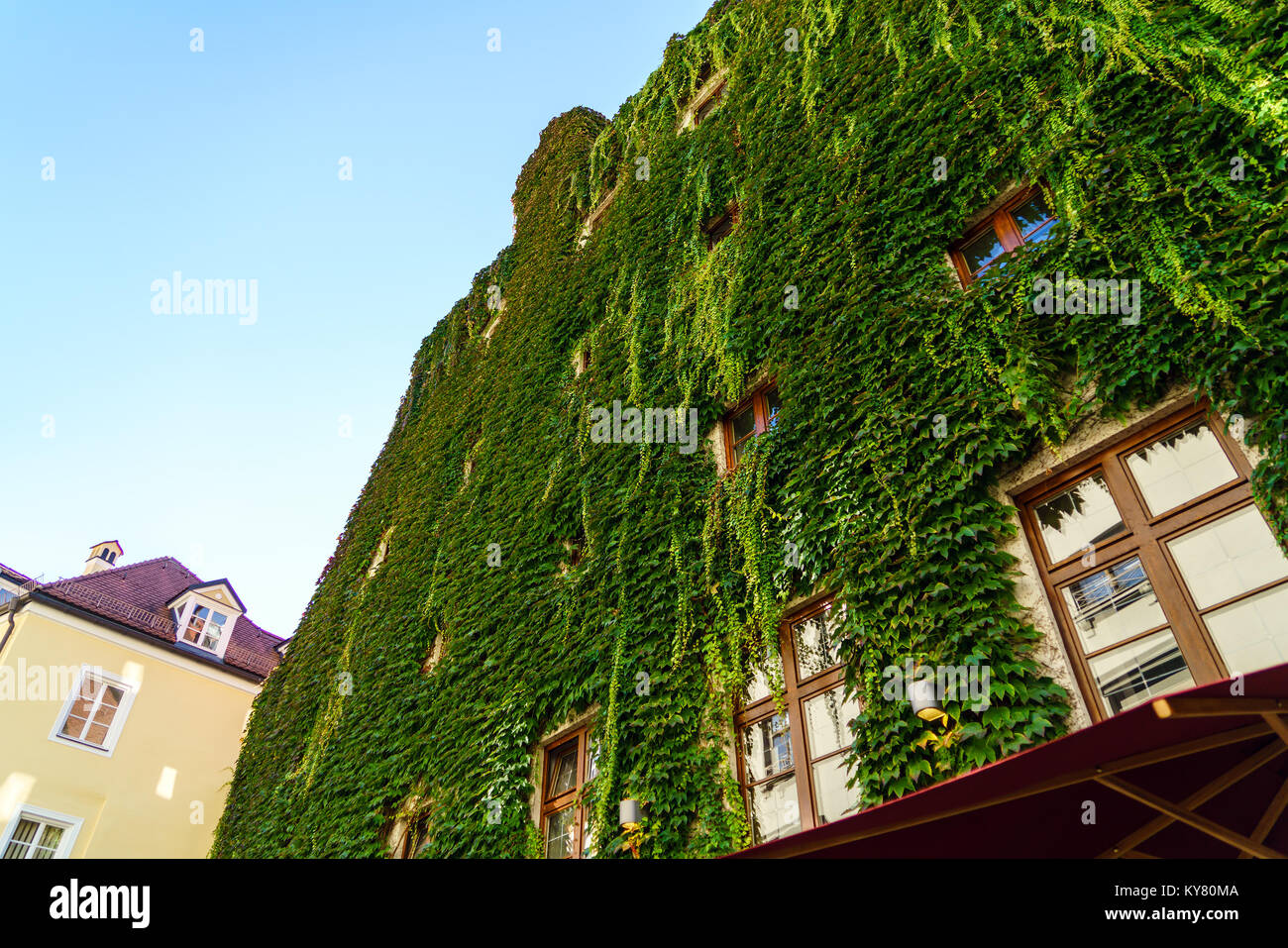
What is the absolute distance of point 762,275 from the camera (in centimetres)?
873

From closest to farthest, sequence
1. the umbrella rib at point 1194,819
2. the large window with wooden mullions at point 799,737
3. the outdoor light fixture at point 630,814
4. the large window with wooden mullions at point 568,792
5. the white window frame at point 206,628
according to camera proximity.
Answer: the umbrella rib at point 1194,819, the large window with wooden mullions at point 799,737, the outdoor light fixture at point 630,814, the large window with wooden mullions at point 568,792, the white window frame at point 206,628

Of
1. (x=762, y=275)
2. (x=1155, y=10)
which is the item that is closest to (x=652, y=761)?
(x=762, y=275)

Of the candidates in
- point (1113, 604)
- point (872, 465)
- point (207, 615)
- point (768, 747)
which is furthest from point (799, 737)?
point (207, 615)

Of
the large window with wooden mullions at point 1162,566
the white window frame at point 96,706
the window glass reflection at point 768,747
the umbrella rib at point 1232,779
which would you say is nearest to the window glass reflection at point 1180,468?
the large window with wooden mullions at point 1162,566

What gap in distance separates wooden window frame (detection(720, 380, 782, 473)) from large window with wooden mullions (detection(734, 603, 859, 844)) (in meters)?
2.33

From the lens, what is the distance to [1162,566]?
15.6 feet

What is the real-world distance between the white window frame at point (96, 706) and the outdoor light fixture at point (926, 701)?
18588 mm

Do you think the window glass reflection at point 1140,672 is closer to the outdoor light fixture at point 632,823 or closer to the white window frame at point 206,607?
the outdoor light fixture at point 632,823

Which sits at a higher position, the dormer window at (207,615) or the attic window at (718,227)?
the dormer window at (207,615)

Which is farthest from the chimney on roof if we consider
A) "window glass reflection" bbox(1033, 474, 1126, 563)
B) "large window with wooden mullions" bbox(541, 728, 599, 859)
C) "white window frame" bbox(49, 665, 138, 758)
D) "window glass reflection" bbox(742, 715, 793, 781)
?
"window glass reflection" bbox(1033, 474, 1126, 563)

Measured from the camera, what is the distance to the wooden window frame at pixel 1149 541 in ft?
14.8

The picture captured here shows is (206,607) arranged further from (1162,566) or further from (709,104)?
(1162,566)

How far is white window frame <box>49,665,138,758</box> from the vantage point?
16859mm

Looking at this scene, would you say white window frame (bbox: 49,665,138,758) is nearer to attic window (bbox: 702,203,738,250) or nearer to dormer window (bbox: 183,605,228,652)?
dormer window (bbox: 183,605,228,652)
